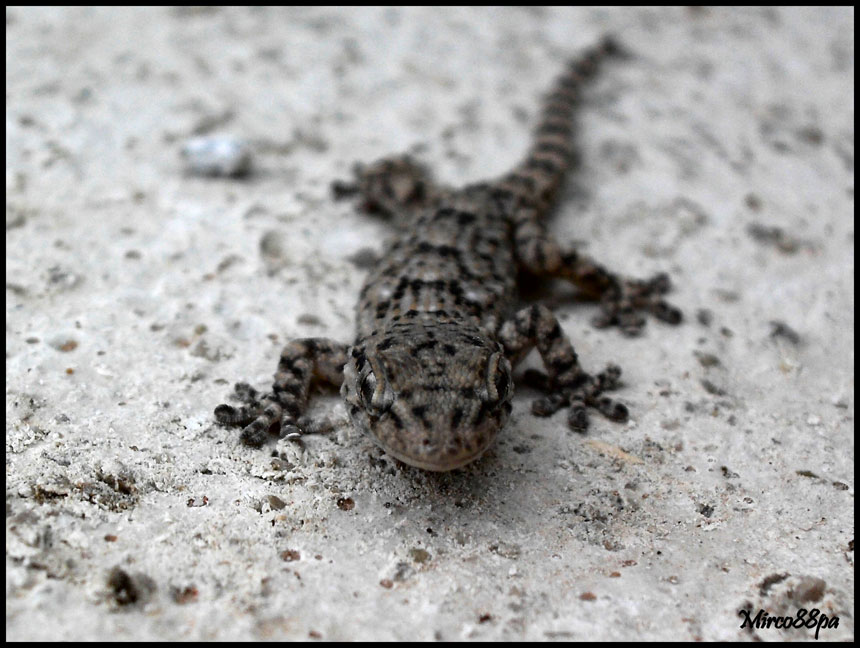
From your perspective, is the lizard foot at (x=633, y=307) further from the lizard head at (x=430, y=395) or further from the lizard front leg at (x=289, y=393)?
the lizard front leg at (x=289, y=393)

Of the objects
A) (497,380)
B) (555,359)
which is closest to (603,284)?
(555,359)

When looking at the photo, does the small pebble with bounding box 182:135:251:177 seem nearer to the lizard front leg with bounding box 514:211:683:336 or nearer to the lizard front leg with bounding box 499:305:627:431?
the lizard front leg with bounding box 514:211:683:336

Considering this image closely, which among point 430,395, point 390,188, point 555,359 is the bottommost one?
point 555,359

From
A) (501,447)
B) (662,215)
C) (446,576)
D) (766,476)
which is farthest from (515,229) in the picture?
(446,576)

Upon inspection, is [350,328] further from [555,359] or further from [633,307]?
[633,307]

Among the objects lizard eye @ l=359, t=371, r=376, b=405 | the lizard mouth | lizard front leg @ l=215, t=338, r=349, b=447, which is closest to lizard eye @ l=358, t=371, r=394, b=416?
lizard eye @ l=359, t=371, r=376, b=405

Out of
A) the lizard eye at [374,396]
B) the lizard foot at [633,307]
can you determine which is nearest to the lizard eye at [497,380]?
the lizard eye at [374,396]
